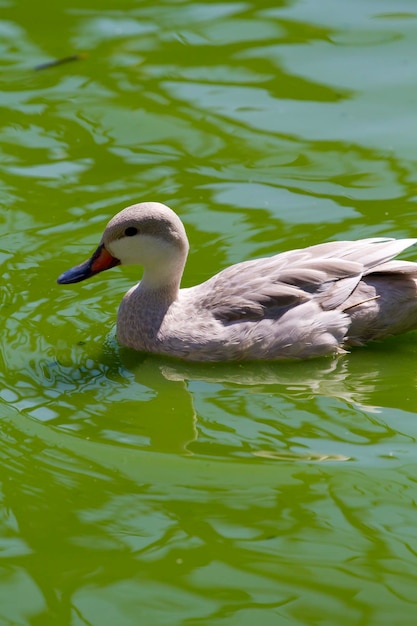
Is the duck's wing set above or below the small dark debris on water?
below

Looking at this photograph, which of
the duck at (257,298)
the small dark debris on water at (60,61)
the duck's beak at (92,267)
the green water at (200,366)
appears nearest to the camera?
the green water at (200,366)

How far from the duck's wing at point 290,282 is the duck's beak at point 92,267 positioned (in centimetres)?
66

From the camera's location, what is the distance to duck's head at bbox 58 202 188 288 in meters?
8.12

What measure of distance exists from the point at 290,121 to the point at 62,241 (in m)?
2.71

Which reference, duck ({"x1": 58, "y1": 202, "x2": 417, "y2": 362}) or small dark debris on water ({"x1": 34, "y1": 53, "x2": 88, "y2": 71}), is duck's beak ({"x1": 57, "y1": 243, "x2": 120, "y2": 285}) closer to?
duck ({"x1": 58, "y1": 202, "x2": 417, "y2": 362})

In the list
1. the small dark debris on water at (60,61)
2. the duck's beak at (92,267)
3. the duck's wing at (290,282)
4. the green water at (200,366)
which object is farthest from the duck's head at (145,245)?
the small dark debris on water at (60,61)

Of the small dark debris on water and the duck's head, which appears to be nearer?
the duck's head

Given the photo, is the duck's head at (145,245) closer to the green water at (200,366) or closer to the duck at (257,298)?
the duck at (257,298)

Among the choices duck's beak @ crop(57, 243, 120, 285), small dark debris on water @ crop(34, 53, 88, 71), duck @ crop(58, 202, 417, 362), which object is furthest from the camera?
small dark debris on water @ crop(34, 53, 88, 71)

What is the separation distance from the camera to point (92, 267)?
8.30m

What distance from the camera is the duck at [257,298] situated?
26.5ft

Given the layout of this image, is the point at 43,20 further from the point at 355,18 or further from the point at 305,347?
the point at 305,347

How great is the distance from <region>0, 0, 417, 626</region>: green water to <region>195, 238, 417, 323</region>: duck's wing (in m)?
0.38

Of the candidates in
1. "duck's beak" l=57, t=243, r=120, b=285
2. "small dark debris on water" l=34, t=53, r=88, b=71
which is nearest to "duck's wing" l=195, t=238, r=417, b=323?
"duck's beak" l=57, t=243, r=120, b=285
